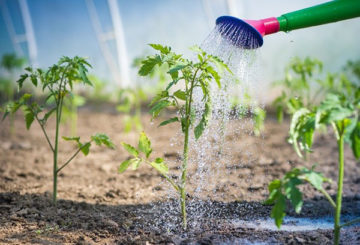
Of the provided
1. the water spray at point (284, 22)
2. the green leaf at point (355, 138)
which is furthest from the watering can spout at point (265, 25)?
the green leaf at point (355, 138)

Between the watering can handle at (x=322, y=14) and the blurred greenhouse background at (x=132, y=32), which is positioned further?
the blurred greenhouse background at (x=132, y=32)

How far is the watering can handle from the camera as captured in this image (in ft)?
7.25

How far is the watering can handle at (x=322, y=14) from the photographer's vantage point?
87.0 inches

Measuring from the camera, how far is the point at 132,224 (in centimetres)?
254

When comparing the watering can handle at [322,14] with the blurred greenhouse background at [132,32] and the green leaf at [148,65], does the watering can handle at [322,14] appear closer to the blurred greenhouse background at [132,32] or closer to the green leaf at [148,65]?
the green leaf at [148,65]

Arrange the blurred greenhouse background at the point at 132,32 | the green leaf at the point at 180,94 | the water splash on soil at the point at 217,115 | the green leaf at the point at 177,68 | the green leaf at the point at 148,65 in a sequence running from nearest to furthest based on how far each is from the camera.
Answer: the green leaf at the point at 177,68 < the green leaf at the point at 148,65 < the green leaf at the point at 180,94 < the water splash on soil at the point at 217,115 < the blurred greenhouse background at the point at 132,32

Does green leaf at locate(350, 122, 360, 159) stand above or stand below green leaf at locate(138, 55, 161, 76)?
below

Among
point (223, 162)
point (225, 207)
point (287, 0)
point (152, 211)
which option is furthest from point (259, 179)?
point (287, 0)

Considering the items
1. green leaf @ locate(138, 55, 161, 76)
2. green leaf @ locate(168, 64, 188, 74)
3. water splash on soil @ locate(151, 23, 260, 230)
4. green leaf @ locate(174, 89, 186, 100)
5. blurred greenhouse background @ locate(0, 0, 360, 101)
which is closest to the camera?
green leaf @ locate(168, 64, 188, 74)

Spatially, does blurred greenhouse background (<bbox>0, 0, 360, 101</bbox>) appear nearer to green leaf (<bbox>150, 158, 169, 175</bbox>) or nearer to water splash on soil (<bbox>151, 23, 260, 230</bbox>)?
water splash on soil (<bbox>151, 23, 260, 230</bbox>)

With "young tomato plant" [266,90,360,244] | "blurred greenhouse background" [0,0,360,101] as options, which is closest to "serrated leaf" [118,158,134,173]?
"young tomato plant" [266,90,360,244]

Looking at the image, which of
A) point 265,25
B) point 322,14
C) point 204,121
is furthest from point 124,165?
point 322,14

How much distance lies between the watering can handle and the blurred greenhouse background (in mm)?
2873

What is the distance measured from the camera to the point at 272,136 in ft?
18.1
